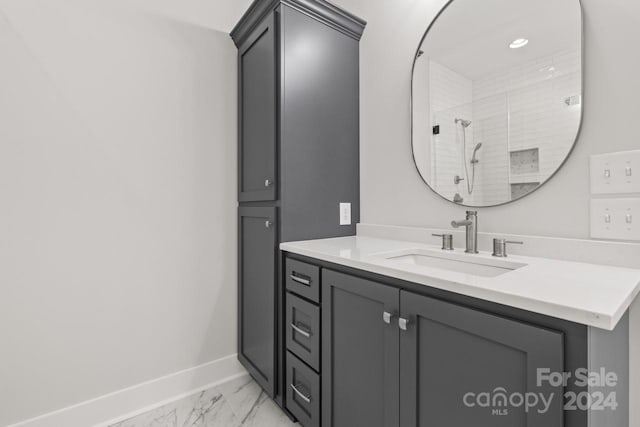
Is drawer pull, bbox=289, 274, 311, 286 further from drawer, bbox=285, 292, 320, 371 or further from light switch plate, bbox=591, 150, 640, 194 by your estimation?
light switch plate, bbox=591, 150, 640, 194

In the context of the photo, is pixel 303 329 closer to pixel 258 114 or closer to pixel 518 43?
pixel 258 114

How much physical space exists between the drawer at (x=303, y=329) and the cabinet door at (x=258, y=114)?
0.53 meters

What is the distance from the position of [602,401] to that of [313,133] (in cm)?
143

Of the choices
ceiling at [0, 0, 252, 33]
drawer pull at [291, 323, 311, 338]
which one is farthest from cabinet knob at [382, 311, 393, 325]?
ceiling at [0, 0, 252, 33]

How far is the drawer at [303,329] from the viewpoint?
50.1 inches

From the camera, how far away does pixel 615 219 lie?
0.97 meters

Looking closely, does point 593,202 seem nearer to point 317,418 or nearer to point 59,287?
point 317,418

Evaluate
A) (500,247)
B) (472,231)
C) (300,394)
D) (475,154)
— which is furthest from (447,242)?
(300,394)

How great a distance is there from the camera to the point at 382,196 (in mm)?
1761

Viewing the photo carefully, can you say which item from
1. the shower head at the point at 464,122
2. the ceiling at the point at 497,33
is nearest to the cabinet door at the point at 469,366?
the shower head at the point at 464,122

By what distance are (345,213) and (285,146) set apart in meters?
0.53

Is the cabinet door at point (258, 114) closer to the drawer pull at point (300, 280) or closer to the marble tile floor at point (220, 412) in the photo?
the drawer pull at point (300, 280)

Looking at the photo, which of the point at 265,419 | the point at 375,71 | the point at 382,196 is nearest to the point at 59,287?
the point at 265,419

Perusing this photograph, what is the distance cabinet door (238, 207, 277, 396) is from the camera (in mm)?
1560
